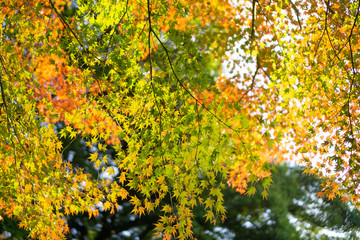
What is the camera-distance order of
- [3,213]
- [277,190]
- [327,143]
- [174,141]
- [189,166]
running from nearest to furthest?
[189,166] → [174,141] → [327,143] → [3,213] → [277,190]

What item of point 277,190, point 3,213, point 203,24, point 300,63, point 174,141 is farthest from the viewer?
point 203,24

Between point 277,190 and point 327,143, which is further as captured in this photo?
point 277,190

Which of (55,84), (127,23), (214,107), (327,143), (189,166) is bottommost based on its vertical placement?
(189,166)

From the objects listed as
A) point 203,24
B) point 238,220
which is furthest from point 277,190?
point 203,24

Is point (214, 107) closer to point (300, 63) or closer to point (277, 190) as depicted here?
point (300, 63)

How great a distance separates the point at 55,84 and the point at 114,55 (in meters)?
6.11

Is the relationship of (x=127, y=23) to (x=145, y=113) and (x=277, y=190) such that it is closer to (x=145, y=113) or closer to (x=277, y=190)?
(x=145, y=113)

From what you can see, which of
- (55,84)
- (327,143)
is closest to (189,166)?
(327,143)

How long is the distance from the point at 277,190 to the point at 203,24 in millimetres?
5656

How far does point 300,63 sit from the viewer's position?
6.91m

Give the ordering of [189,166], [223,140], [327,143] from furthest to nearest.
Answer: [327,143], [189,166], [223,140]

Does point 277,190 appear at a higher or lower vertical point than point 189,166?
higher

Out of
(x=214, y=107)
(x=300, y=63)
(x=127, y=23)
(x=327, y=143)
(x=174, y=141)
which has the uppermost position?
(x=300, y=63)

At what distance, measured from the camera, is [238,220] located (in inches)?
321
